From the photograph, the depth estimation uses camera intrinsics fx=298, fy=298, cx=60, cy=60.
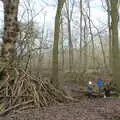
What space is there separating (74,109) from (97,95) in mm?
4108

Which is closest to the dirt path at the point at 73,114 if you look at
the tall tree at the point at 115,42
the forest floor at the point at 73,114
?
the forest floor at the point at 73,114

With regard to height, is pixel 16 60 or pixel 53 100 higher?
pixel 16 60

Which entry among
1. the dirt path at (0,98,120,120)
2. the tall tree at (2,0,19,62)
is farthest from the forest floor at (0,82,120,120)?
the tall tree at (2,0,19,62)

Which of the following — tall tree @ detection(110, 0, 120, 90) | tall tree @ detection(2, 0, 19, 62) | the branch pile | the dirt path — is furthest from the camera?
tall tree @ detection(110, 0, 120, 90)

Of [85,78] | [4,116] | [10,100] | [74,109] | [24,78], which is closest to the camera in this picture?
[4,116]

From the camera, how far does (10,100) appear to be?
8891 millimetres

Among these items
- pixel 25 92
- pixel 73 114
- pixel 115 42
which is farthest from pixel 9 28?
pixel 115 42

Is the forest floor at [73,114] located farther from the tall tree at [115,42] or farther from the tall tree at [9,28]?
the tall tree at [115,42]

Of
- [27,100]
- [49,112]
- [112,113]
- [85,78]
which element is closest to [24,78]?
[27,100]

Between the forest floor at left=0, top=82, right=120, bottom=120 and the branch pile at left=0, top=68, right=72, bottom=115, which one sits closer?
the forest floor at left=0, top=82, right=120, bottom=120

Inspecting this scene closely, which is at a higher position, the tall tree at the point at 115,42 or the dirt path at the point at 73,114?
the tall tree at the point at 115,42

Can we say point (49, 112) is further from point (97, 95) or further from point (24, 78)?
point (97, 95)

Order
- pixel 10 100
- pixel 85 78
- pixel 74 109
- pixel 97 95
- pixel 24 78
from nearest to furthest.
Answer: pixel 74 109 < pixel 10 100 < pixel 24 78 < pixel 97 95 < pixel 85 78

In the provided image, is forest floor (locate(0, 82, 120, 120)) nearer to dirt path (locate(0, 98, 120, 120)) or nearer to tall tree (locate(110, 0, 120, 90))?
dirt path (locate(0, 98, 120, 120))
